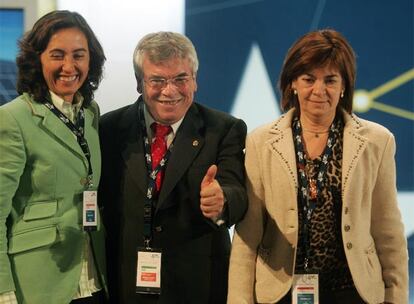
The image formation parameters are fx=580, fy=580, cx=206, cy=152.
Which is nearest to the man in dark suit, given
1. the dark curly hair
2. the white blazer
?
the white blazer

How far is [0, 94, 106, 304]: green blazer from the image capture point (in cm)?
190

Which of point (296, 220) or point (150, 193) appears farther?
point (150, 193)

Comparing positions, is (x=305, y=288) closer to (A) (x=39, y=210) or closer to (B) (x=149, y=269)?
(B) (x=149, y=269)

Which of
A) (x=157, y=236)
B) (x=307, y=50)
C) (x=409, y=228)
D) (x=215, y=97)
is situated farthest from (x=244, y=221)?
(x=409, y=228)

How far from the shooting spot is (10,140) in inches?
74.5

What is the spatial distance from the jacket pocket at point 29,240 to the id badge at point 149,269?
0.35m

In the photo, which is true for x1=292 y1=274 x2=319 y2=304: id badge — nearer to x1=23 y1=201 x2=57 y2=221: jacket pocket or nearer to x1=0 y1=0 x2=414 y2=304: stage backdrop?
x1=23 y1=201 x2=57 y2=221: jacket pocket

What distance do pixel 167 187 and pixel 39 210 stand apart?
0.46m

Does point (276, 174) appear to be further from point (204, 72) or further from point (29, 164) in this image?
point (204, 72)

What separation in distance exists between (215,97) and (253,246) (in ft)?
4.95

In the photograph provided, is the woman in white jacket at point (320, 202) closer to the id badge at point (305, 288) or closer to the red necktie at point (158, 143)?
the id badge at point (305, 288)

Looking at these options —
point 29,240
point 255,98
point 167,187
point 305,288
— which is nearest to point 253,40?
point 255,98

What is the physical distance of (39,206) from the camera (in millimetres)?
1970

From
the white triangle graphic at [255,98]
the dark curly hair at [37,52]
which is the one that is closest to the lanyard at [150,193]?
the dark curly hair at [37,52]
